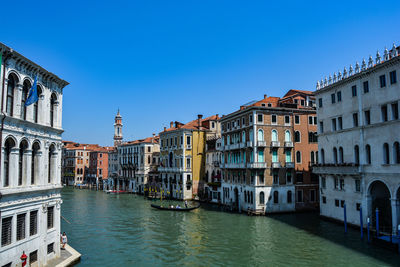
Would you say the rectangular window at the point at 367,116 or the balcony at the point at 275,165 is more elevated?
the rectangular window at the point at 367,116

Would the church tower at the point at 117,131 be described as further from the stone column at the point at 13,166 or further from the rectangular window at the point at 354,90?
the stone column at the point at 13,166

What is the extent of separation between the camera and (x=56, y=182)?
16156mm

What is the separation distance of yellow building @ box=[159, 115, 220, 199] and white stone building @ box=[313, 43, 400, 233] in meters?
21.8

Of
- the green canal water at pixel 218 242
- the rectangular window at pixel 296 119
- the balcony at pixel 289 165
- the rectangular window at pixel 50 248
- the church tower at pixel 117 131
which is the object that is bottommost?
the green canal water at pixel 218 242

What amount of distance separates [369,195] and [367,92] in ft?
24.3

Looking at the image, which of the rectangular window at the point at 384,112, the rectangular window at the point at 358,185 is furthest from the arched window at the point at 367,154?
the rectangular window at the point at 384,112

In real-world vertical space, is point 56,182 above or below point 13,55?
below

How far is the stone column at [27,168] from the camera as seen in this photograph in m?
13.8

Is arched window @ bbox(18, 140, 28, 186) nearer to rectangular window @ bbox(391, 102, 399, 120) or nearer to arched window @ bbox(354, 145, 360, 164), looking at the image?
rectangular window @ bbox(391, 102, 399, 120)

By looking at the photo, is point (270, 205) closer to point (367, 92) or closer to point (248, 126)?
point (248, 126)

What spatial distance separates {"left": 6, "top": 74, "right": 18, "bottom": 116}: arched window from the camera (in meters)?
12.8

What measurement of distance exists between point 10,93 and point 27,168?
10.4ft

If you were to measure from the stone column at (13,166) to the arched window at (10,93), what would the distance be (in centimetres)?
150

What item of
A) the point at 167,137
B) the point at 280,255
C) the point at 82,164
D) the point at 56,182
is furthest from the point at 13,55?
the point at 82,164
